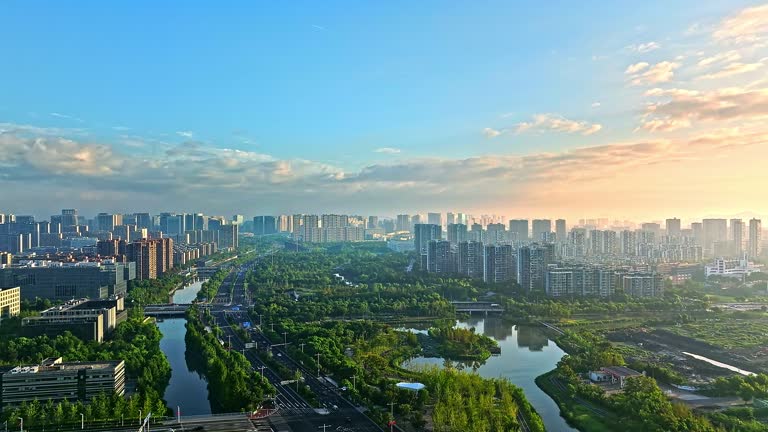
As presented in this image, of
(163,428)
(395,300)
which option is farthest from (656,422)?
(395,300)

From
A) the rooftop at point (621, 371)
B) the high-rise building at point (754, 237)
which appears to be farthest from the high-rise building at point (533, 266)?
the high-rise building at point (754, 237)

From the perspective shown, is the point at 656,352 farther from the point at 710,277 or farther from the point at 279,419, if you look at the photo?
the point at 710,277

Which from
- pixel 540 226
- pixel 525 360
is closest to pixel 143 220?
pixel 540 226

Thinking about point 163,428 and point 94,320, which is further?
point 94,320

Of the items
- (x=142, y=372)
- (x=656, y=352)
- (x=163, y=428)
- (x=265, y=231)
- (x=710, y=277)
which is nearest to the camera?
(x=163, y=428)

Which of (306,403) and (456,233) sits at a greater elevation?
(456,233)

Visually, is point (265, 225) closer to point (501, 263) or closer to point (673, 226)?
point (673, 226)
